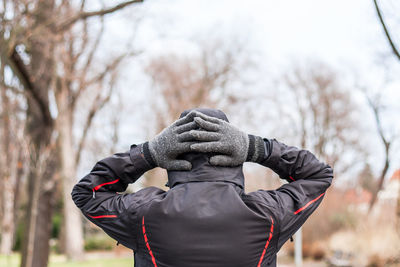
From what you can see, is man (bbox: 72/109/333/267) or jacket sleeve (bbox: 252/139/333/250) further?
jacket sleeve (bbox: 252/139/333/250)

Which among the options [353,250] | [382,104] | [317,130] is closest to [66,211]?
[353,250]

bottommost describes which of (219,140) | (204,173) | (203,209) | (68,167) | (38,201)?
(38,201)

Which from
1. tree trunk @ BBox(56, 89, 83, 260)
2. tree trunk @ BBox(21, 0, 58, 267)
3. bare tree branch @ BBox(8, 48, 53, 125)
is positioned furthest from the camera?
tree trunk @ BBox(56, 89, 83, 260)

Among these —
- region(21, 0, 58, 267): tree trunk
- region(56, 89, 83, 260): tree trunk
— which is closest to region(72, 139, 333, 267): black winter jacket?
region(21, 0, 58, 267): tree trunk

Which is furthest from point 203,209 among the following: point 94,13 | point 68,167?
point 68,167

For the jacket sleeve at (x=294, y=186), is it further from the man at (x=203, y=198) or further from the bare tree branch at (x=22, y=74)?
the bare tree branch at (x=22, y=74)

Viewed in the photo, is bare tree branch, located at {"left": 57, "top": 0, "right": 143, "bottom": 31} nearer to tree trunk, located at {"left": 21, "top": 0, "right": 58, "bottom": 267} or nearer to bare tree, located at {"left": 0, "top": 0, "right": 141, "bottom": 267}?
bare tree, located at {"left": 0, "top": 0, "right": 141, "bottom": 267}

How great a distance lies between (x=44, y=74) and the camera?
9.72 meters

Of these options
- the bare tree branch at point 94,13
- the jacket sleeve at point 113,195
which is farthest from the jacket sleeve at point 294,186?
the bare tree branch at point 94,13

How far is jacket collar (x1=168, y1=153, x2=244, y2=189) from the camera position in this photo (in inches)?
73.0

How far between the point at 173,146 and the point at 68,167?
569 inches

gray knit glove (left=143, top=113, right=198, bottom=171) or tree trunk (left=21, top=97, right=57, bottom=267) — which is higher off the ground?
gray knit glove (left=143, top=113, right=198, bottom=171)

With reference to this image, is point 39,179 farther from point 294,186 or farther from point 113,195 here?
point 294,186

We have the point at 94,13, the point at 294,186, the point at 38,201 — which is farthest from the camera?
the point at 38,201
